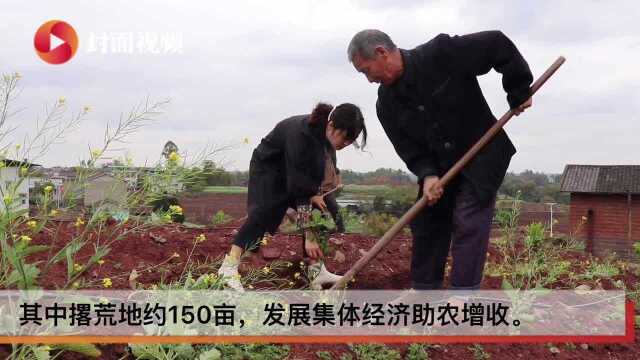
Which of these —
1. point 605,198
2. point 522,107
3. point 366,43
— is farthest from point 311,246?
point 605,198

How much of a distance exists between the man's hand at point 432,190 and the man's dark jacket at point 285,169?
2.43 feet

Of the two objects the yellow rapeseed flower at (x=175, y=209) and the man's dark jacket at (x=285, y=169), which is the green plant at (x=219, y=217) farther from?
the yellow rapeseed flower at (x=175, y=209)

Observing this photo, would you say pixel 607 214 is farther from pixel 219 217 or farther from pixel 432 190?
pixel 432 190

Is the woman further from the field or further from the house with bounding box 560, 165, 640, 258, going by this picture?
the house with bounding box 560, 165, 640, 258

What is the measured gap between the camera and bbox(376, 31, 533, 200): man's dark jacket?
3498 mm

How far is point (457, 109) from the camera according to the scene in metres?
3.59

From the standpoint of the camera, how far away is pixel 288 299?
3859 mm

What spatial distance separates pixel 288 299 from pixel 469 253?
1163mm

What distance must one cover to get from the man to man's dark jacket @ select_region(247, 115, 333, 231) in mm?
551

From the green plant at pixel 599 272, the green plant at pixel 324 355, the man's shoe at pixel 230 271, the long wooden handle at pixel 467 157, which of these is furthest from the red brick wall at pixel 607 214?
the green plant at pixel 324 355

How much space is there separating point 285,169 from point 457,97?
139 cm

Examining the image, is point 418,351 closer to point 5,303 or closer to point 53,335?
point 53,335

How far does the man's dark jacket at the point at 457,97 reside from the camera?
3498 millimetres

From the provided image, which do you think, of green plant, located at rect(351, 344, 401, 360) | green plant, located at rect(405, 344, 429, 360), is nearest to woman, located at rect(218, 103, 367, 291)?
green plant, located at rect(351, 344, 401, 360)
